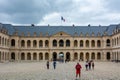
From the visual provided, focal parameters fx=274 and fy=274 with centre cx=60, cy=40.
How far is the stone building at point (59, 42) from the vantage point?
82812 mm

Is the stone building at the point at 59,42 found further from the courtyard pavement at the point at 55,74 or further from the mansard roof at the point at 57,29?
the courtyard pavement at the point at 55,74

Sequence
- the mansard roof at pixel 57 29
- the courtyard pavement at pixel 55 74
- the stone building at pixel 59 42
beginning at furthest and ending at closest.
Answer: the mansard roof at pixel 57 29
the stone building at pixel 59 42
the courtyard pavement at pixel 55 74

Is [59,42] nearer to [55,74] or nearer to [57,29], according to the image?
[57,29]

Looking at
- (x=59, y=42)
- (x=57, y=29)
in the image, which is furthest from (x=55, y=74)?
(x=57, y=29)

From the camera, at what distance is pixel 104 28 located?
3332 inches

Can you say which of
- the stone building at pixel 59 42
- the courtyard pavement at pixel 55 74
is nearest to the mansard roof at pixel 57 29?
the stone building at pixel 59 42

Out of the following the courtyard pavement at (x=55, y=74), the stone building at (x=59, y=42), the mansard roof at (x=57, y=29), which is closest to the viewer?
the courtyard pavement at (x=55, y=74)

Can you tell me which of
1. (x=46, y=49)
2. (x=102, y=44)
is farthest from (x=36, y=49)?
(x=102, y=44)

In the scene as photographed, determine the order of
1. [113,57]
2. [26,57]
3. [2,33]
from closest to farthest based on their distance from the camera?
[2,33]
[113,57]
[26,57]

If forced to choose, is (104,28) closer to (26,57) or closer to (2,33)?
(26,57)

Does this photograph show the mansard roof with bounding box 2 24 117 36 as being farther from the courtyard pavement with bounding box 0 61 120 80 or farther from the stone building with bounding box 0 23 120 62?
the courtyard pavement with bounding box 0 61 120 80

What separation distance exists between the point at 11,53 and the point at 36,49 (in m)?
7.72

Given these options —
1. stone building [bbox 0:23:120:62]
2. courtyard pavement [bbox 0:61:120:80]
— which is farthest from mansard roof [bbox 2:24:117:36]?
courtyard pavement [bbox 0:61:120:80]

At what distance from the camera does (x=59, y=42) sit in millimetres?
84750
